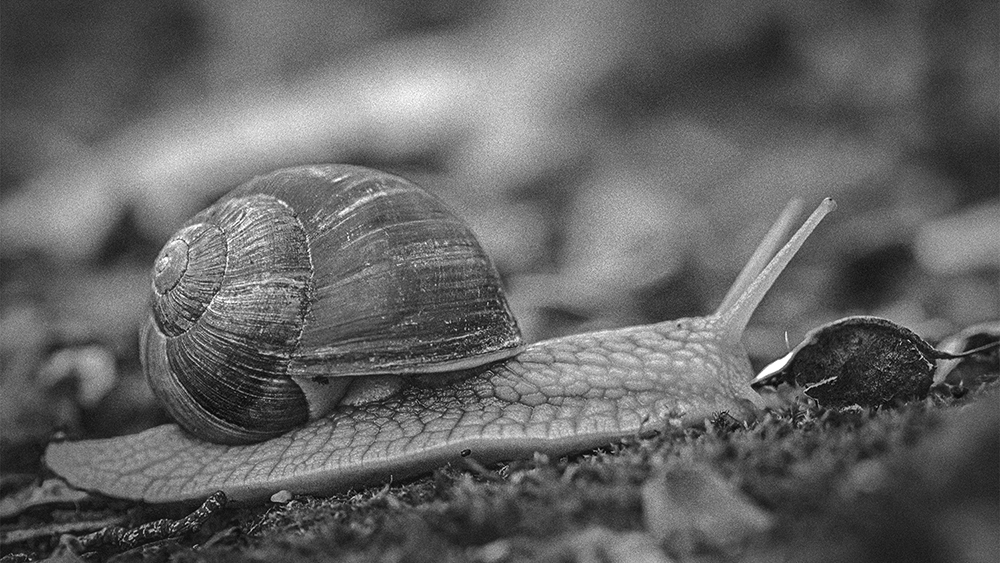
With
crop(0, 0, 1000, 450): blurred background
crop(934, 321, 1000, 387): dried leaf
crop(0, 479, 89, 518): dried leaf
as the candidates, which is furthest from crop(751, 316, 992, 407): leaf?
crop(0, 479, 89, 518): dried leaf

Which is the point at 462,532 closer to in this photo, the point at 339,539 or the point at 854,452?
the point at 339,539

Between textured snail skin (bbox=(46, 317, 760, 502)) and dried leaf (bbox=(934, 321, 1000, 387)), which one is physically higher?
dried leaf (bbox=(934, 321, 1000, 387))

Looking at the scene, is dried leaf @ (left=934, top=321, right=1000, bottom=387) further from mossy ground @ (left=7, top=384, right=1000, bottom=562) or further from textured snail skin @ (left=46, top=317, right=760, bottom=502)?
textured snail skin @ (left=46, top=317, right=760, bottom=502)

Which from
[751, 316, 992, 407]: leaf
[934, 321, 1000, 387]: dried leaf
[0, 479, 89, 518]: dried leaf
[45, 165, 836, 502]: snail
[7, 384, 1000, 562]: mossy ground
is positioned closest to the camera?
[7, 384, 1000, 562]: mossy ground

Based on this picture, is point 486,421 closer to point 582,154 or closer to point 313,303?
point 313,303

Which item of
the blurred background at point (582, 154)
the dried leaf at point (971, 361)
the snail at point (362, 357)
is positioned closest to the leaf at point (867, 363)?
the dried leaf at point (971, 361)

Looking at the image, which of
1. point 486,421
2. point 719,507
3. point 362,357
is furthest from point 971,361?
point 362,357

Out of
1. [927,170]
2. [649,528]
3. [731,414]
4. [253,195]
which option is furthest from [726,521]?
[927,170]
